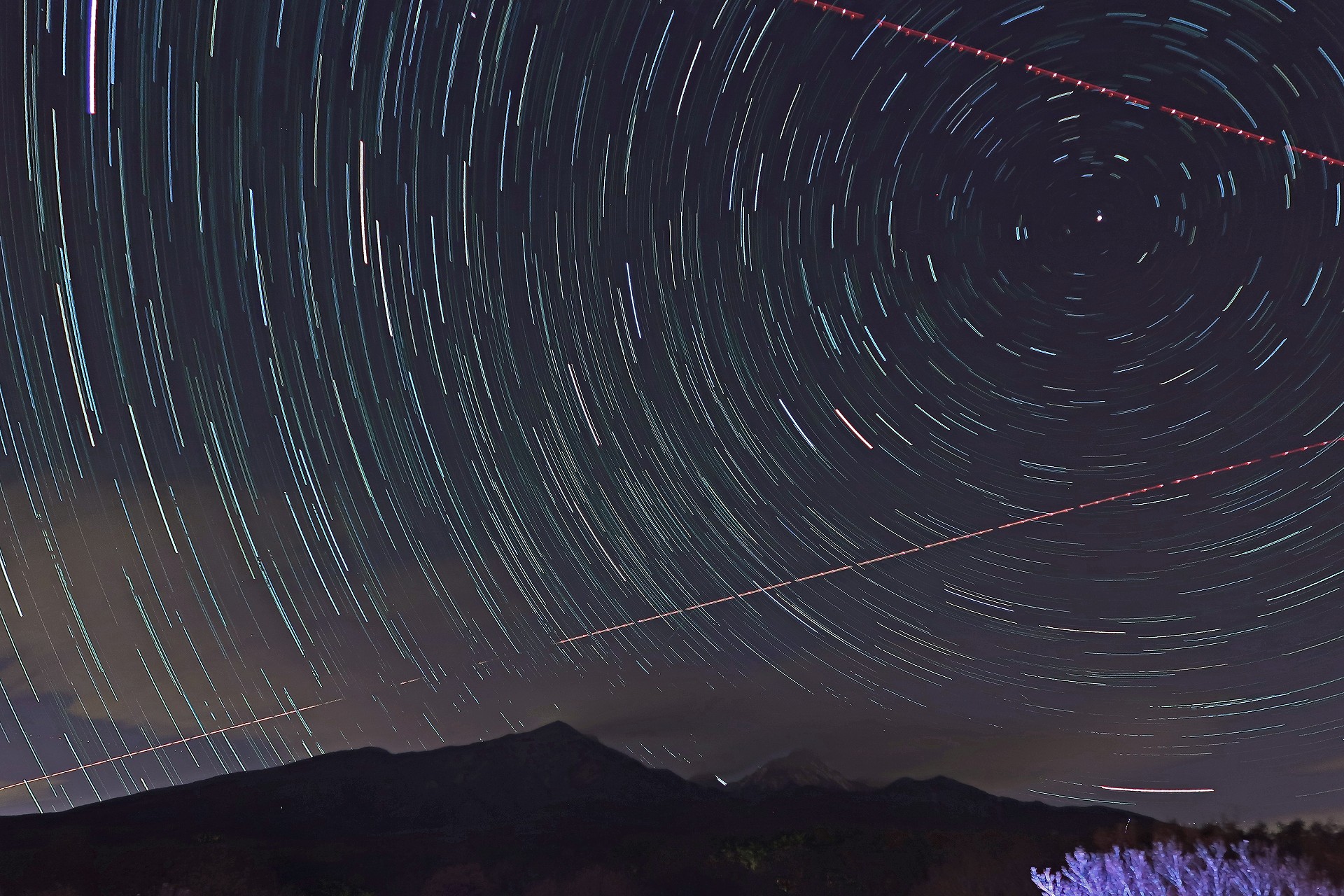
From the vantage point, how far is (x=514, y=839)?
5422 cm

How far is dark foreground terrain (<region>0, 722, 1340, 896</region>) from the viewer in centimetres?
3941

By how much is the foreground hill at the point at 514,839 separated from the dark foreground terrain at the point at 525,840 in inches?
6.2

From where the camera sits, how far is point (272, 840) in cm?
5084

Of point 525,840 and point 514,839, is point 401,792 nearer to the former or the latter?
point 514,839

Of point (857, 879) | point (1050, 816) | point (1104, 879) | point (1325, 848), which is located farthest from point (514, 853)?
point (1050, 816)

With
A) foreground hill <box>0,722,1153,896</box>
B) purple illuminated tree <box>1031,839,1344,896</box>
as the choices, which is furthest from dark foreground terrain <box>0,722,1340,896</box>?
purple illuminated tree <box>1031,839,1344,896</box>

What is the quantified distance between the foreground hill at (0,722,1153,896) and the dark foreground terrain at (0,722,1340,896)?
16 cm

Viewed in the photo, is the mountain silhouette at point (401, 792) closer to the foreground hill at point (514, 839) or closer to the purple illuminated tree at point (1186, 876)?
the foreground hill at point (514, 839)

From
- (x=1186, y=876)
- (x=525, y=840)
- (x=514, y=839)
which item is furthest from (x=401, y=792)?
(x=1186, y=876)

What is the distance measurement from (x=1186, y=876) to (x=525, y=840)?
3909 cm

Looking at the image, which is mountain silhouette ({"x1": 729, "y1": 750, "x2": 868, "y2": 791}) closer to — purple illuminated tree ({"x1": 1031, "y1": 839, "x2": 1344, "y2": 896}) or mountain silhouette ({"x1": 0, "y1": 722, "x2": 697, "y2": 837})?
mountain silhouette ({"x1": 0, "y1": 722, "x2": 697, "y2": 837})

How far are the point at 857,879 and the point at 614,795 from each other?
4744 cm

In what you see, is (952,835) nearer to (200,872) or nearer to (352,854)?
(352,854)

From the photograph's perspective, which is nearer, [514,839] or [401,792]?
[514,839]
